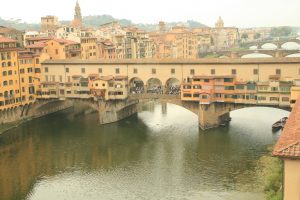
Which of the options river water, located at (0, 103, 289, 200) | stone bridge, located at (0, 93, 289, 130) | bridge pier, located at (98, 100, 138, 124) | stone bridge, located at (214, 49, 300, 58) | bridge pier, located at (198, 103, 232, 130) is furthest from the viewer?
stone bridge, located at (214, 49, 300, 58)

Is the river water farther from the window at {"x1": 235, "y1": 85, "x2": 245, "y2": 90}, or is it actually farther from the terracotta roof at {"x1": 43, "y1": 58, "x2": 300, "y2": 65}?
the terracotta roof at {"x1": 43, "y1": 58, "x2": 300, "y2": 65}

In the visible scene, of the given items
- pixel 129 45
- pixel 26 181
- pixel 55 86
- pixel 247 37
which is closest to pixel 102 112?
pixel 55 86

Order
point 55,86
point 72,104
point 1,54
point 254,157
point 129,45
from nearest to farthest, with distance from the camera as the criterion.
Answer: point 254,157 → point 1,54 → point 55,86 → point 72,104 → point 129,45

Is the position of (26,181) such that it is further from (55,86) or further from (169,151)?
(55,86)

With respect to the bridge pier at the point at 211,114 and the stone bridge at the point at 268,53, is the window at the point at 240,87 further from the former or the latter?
the stone bridge at the point at 268,53

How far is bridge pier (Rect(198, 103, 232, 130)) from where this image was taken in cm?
4488

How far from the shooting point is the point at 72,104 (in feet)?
201

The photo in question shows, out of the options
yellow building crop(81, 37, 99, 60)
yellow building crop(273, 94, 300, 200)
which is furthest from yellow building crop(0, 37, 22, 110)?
yellow building crop(273, 94, 300, 200)

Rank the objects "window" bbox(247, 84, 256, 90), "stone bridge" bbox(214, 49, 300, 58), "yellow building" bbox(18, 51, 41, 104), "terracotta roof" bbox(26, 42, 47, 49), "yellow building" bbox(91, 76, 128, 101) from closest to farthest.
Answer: "window" bbox(247, 84, 256, 90)
"yellow building" bbox(91, 76, 128, 101)
"yellow building" bbox(18, 51, 41, 104)
"terracotta roof" bbox(26, 42, 47, 49)
"stone bridge" bbox(214, 49, 300, 58)

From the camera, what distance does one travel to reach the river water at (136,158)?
96.2 feet

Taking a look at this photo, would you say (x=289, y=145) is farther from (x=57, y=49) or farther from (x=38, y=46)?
(x=57, y=49)

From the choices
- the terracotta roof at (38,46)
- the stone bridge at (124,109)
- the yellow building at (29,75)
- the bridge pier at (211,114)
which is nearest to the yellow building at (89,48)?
the terracotta roof at (38,46)

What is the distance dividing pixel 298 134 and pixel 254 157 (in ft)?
82.1

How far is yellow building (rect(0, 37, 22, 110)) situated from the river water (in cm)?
338
